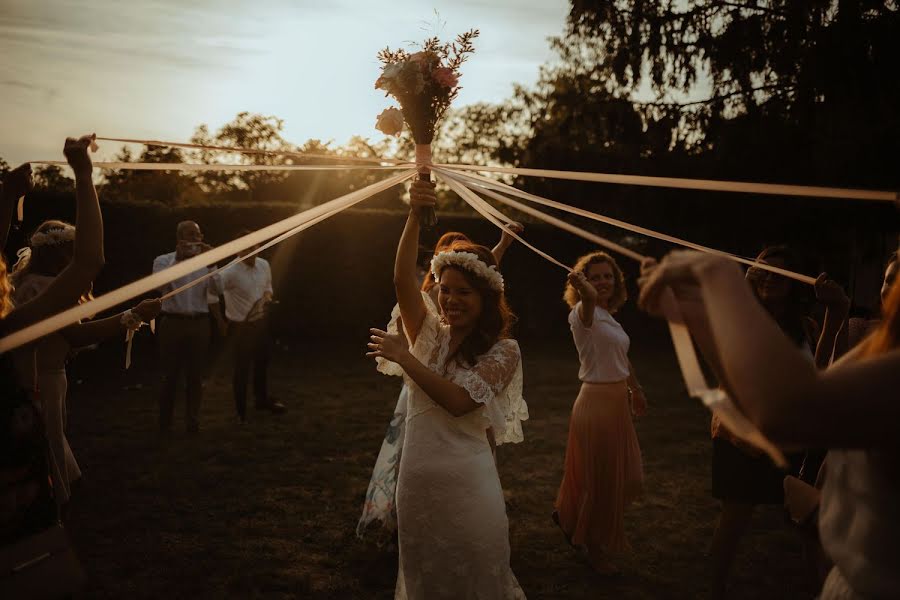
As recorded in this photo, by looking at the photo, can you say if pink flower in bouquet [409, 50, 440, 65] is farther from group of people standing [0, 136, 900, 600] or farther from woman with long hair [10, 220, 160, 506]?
woman with long hair [10, 220, 160, 506]

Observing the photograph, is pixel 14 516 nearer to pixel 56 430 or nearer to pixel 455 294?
pixel 455 294

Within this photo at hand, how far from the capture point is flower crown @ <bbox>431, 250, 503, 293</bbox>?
304 cm

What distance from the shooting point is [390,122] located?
306 centimetres

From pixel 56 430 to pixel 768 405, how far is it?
400 centimetres

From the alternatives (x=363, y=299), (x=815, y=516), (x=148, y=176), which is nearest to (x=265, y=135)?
(x=148, y=176)

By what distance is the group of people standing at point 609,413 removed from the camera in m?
1.15

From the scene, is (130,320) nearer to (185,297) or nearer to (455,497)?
(455,497)

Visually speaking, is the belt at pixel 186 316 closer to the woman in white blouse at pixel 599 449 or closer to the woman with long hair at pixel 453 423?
the woman in white blouse at pixel 599 449

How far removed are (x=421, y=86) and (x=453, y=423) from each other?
1583mm

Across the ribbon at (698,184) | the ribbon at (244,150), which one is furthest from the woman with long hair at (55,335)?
the ribbon at (698,184)

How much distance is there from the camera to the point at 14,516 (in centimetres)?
189

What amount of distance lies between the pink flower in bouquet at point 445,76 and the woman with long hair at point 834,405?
1861 millimetres

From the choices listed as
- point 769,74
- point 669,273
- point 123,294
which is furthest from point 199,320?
point 769,74

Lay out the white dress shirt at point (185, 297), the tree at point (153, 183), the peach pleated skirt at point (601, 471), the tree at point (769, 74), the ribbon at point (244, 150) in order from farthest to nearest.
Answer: the tree at point (153, 183) < the tree at point (769, 74) < the white dress shirt at point (185, 297) < the peach pleated skirt at point (601, 471) < the ribbon at point (244, 150)
